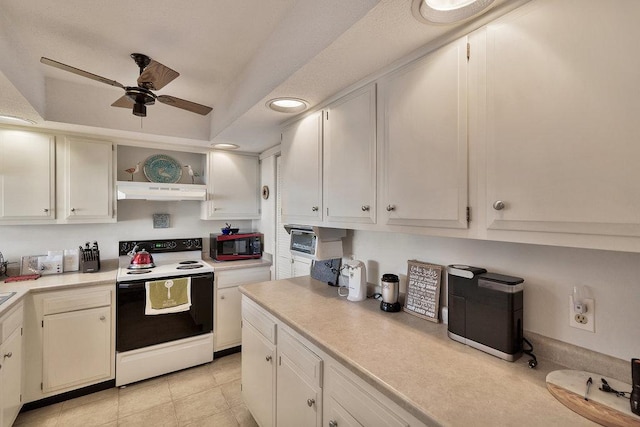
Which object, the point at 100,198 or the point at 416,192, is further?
the point at 100,198

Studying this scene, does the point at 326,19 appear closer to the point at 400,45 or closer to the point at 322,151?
the point at 400,45

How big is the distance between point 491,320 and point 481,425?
1.58 feet

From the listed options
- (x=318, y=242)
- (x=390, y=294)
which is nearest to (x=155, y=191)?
(x=318, y=242)

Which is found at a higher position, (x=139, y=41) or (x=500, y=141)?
(x=139, y=41)

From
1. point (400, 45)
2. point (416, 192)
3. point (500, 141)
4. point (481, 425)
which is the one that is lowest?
point (481, 425)

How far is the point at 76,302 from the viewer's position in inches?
93.1

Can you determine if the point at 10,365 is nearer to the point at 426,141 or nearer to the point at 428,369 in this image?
the point at 428,369

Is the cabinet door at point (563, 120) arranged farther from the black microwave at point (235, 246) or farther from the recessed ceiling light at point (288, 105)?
the black microwave at point (235, 246)

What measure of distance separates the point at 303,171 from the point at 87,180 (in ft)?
6.92

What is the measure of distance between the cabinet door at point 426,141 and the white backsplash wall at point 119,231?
8.79 ft

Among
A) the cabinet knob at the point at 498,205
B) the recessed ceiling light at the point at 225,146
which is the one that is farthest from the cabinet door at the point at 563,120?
the recessed ceiling light at the point at 225,146

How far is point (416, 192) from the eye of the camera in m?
1.31

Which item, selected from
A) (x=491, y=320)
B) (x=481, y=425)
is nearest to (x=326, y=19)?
(x=491, y=320)

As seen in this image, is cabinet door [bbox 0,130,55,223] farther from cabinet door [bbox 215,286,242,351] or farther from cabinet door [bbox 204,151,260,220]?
cabinet door [bbox 215,286,242,351]
